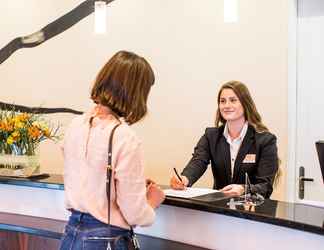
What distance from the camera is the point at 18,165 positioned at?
8.66ft

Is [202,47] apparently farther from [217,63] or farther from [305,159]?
[305,159]

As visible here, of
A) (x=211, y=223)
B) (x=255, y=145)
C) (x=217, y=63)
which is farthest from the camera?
(x=217, y=63)

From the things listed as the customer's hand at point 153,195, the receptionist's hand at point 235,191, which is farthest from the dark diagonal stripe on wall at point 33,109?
the customer's hand at point 153,195

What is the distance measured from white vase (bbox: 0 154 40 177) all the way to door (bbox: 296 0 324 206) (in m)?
1.85

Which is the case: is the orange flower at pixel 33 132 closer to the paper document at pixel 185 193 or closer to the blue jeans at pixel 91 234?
the paper document at pixel 185 193

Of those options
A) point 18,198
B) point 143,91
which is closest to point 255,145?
point 143,91

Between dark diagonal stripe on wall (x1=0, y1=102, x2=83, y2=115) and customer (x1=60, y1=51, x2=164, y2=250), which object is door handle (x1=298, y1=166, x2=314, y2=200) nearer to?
dark diagonal stripe on wall (x1=0, y1=102, x2=83, y2=115)

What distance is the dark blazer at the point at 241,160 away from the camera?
247cm

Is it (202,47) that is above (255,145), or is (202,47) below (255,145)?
above

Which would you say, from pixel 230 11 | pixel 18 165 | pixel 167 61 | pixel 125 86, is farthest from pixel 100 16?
pixel 125 86

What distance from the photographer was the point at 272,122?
3348 millimetres

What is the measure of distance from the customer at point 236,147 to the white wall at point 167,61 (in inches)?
30.6

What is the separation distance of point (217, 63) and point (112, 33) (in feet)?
3.08

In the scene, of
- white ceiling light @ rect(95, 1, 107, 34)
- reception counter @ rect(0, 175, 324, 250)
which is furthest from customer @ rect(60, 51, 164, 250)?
white ceiling light @ rect(95, 1, 107, 34)
